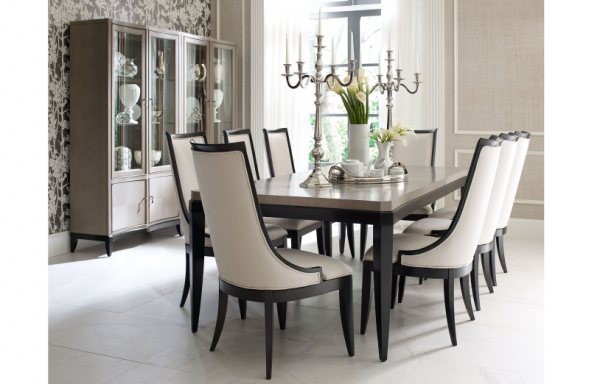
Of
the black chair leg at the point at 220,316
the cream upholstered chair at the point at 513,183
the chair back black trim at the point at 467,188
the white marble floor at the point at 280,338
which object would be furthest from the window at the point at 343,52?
the black chair leg at the point at 220,316

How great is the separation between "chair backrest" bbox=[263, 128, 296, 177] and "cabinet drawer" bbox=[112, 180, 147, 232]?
1.28 m

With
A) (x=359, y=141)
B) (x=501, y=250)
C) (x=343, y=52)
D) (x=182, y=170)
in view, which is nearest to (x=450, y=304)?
(x=359, y=141)

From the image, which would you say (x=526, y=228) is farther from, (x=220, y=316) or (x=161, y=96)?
(x=220, y=316)

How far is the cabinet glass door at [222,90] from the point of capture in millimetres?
5234

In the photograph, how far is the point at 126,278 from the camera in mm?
3496

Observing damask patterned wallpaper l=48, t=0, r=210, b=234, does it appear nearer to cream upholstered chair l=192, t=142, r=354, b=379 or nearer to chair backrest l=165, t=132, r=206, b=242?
chair backrest l=165, t=132, r=206, b=242

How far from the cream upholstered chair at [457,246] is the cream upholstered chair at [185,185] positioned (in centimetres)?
69

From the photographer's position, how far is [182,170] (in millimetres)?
2799

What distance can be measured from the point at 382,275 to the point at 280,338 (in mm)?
630

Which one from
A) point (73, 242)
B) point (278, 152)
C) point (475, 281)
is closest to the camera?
point (475, 281)

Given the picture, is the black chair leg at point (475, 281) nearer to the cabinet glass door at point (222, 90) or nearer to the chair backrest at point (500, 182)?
the chair backrest at point (500, 182)
